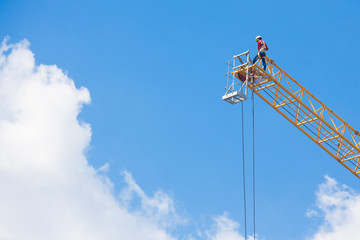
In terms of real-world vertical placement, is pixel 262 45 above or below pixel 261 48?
above

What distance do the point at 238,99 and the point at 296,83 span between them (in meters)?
5.75

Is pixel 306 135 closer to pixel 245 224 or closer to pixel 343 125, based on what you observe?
pixel 343 125

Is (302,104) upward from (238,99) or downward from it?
upward

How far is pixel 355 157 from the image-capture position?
35531mm

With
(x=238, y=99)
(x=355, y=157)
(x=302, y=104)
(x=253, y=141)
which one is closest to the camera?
(x=238, y=99)

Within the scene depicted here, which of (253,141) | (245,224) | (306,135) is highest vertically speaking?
(306,135)

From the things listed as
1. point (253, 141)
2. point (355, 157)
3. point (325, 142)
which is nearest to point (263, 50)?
point (253, 141)

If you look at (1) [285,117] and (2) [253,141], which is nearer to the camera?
(2) [253,141]

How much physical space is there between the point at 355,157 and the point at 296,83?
24.7ft

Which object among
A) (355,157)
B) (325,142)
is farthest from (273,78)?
(355,157)

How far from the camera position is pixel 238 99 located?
29.2 m

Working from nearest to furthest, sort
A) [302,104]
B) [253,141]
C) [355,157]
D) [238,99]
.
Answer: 1. [238,99]
2. [253,141]
3. [302,104]
4. [355,157]

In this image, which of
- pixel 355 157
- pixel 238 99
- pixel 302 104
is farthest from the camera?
pixel 355 157

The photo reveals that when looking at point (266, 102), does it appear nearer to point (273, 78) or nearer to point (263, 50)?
point (273, 78)
